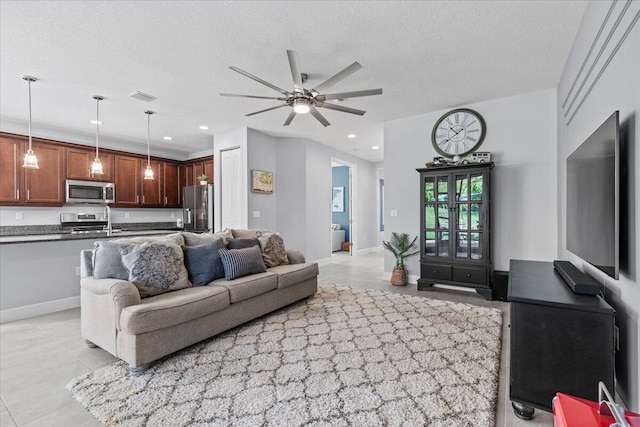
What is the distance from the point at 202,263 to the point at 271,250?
3.16 feet

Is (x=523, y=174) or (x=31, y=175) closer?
(x=523, y=174)

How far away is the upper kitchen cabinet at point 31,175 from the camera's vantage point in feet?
15.0

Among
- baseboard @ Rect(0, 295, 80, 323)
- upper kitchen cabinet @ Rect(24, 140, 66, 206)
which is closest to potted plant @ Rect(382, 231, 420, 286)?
baseboard @ Rect(0, 295, 80, 323)

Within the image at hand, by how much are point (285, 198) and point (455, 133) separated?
10.6 feet

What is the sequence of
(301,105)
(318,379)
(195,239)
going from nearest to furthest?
1. (318,379)
2. (301,105)
3. (195,239)

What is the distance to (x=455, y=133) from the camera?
437 cm

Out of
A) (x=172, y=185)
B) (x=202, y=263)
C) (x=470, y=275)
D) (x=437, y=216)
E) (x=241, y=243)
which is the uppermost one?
(x=172, y=185)

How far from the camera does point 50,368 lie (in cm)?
225

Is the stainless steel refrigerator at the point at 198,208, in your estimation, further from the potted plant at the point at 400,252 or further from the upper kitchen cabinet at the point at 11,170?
the potted plant at the point at 400,252

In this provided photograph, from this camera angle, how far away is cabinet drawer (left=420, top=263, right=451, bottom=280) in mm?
4082

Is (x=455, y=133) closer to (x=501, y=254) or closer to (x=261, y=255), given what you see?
(x=501, y=254)

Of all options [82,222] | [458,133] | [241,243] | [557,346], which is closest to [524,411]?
[557,346]

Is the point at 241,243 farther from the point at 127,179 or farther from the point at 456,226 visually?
the point at 127,179

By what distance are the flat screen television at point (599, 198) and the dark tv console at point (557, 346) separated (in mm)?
252
